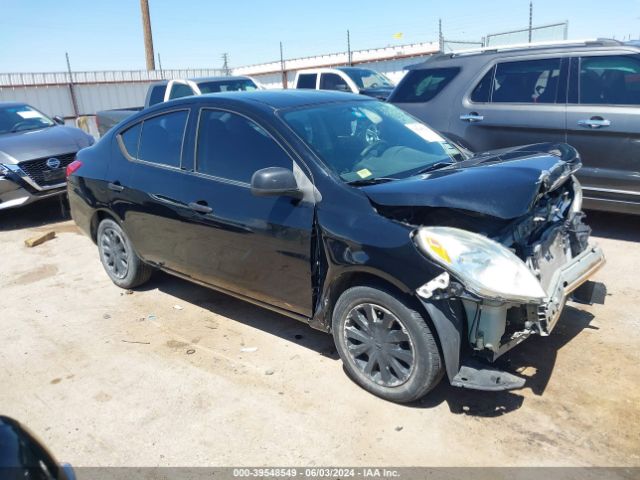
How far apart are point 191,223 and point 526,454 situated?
2.70m

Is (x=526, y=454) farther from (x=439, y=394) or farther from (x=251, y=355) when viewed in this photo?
(x=251, y=355)

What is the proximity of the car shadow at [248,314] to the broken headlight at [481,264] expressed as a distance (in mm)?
1363

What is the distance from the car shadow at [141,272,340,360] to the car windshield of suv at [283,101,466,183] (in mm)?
1334

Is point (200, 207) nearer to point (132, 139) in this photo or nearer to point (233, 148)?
point (233, 148)

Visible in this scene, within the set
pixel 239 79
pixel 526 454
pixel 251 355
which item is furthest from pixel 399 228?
pixel 239 79

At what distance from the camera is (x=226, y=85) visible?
1138 centimetres

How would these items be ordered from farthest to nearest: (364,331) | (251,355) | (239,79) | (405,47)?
(405,47) → (239,79) → (251,355) → (364,331)

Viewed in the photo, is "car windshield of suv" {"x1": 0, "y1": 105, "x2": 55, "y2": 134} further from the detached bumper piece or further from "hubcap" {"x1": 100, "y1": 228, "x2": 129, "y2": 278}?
the detached bumper piece

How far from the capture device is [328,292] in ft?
11.3

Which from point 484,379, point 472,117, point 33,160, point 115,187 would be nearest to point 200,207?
point 115,187

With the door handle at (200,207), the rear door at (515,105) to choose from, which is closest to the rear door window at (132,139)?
the door handle at (200,207)

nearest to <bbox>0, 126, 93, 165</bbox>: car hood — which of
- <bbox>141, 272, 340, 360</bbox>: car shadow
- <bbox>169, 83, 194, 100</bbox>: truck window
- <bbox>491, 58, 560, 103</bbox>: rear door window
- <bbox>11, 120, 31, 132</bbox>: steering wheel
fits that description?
<bbox>11, 120, 31, 132</bbox>: steering wheel

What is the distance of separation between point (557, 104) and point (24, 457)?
5.71 metres

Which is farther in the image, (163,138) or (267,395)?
(163,138)
